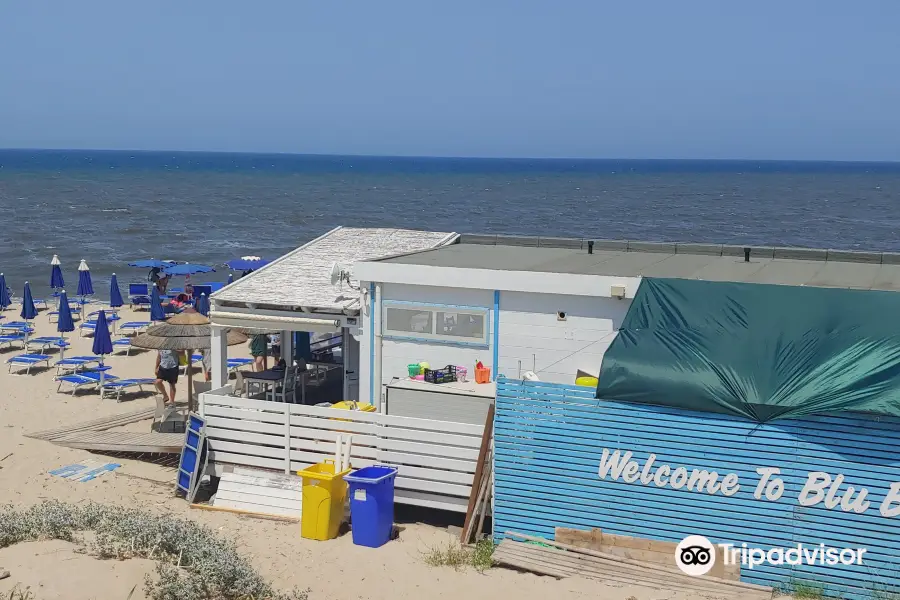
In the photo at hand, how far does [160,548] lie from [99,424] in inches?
308

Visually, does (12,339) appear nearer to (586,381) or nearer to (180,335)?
(180,335)

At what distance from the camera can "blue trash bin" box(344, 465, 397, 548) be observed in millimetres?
11680

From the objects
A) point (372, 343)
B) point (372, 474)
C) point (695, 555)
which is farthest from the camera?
point (372, 343)

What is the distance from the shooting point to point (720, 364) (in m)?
10.7

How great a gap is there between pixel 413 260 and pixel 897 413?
7.09 metres

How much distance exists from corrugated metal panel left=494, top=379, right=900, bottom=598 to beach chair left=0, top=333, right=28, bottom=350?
1646 centimetres

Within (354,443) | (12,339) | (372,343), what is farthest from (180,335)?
(12,339)

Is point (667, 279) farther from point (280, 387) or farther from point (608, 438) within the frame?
point (280, 387)

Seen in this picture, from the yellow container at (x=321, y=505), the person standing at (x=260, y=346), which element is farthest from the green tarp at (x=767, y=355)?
the person standing at (x=260, y=346)

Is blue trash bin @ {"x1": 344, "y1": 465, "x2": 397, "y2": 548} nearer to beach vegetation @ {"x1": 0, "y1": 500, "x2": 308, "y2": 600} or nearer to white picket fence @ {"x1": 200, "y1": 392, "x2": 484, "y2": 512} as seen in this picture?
white picket fence @ {"x1": 200, "y1": 392, "x2": 484, "y2": 512}

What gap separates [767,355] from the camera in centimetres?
1070

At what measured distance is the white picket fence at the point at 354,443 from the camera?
39.8 feet

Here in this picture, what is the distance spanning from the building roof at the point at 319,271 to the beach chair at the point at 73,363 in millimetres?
6858

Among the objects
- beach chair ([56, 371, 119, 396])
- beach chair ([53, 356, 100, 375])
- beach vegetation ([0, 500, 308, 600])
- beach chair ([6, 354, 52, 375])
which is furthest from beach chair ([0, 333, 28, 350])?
beach vegetation ([0, 500, 308, 600])
